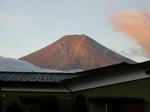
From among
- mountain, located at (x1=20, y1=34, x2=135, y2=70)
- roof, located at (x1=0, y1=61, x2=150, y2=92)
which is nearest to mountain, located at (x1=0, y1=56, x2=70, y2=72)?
roof, located at (x1=0, y1=61, x2=150, y2=92)

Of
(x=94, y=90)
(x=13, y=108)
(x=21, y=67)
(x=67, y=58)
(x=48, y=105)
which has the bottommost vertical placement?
(x=13, y=108)

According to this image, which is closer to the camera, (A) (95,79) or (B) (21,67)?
(A) (95,79)

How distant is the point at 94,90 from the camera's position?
43.8 ft

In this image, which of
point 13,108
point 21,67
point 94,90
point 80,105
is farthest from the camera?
point 21,67

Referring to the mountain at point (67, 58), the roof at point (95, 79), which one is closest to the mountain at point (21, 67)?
the roof at point (95, 79)

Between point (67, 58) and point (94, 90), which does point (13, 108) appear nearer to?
point (94, 90)

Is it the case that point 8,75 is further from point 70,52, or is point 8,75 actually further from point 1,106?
point 70,52

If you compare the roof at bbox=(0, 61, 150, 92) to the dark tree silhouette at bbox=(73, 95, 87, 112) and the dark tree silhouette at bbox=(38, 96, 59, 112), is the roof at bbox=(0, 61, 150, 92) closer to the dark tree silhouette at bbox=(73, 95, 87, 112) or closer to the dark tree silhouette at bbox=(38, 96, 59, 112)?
the dark tree silhouette at bbox=(73, 95, 87, 112)

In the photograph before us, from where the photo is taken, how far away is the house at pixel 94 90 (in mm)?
11383

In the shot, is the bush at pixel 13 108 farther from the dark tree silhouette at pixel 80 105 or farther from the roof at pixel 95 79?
the dark tree silhouette at pixel 80 105

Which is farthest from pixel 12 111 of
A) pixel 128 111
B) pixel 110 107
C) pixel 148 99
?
pixel 148 99

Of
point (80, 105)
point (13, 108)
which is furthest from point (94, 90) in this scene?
point (13, 108)

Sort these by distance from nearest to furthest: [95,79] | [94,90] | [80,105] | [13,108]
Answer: [80,105] < [94,90] < [95,79] < [13,108]

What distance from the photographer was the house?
1138 cm
